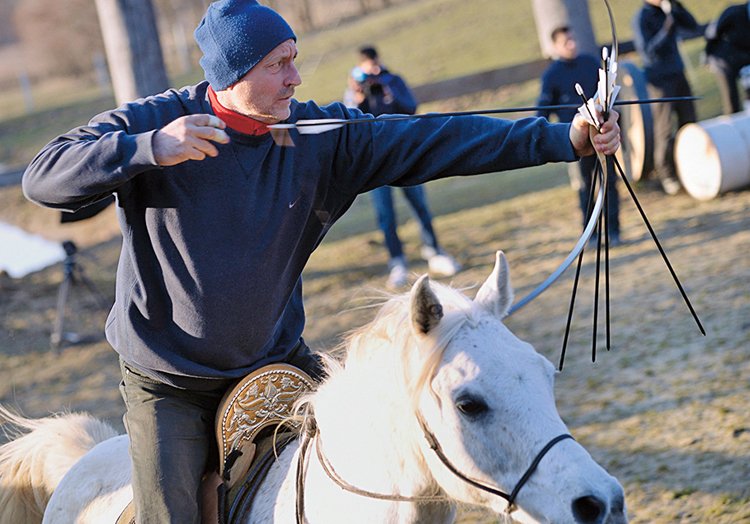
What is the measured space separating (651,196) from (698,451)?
5.90 metres

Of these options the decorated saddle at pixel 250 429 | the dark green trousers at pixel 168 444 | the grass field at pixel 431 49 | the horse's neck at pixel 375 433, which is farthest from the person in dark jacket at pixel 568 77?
the grass field at pixel 431 49

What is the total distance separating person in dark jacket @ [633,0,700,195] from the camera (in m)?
9.89

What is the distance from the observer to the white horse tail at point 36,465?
3.41m

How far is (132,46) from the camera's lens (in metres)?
8.52

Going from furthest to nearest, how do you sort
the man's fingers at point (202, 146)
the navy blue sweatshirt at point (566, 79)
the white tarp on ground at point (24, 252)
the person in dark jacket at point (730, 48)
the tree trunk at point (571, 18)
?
the white tarp on ground at point (24, 252) → the person in dark jacket at point (730, 48) → the tree trunk at point (571, 18) → the navy blue sweatshirt at point (566, 79) → the man's fingers at point (202, 146)

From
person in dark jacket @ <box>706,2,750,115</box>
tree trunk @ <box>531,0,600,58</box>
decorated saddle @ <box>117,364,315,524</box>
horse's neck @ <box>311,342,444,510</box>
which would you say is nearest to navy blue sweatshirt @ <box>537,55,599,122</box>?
tree trunk @ <box>531,0,600,58</box>

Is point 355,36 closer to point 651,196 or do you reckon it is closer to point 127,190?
point 651,196

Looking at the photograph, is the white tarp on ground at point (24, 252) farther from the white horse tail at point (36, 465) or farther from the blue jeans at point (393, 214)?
the white horse tail at point (36, 465)

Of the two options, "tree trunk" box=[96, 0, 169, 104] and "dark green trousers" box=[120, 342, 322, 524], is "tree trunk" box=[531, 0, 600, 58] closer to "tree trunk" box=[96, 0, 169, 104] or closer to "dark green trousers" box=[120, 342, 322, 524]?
"tree trunk" box=[96, 0, 169, 104]

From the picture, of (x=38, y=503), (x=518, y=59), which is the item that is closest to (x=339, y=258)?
(x=38, y=503)

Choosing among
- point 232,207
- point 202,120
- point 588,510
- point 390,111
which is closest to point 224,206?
point 232,207

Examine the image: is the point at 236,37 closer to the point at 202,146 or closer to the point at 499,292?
the point at 202,146

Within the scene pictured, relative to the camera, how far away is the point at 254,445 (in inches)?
106

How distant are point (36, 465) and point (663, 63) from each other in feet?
28.1
